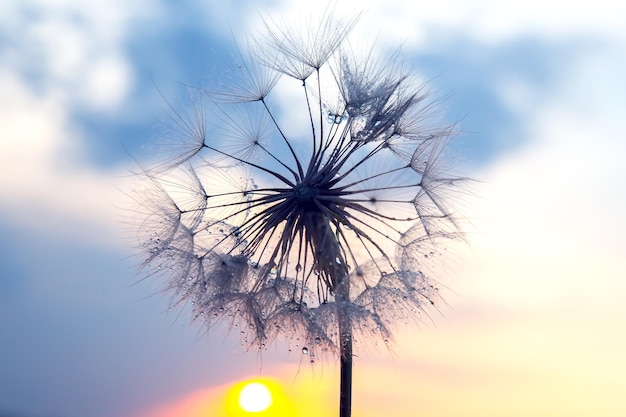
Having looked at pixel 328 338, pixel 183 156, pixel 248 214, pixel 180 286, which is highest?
pixel 183 156

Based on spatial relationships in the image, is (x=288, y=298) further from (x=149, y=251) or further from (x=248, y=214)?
(x=149, y=251)

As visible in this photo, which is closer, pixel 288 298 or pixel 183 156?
pixel 288 298

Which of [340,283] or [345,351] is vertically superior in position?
[340,283]

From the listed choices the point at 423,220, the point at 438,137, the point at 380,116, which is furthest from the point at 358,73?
the point at 423,220

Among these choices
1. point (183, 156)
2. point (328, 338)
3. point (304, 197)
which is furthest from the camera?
point (183, 156)

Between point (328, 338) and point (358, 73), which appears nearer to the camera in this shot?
point (328, 338)

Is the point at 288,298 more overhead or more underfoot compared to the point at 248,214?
more underfoot

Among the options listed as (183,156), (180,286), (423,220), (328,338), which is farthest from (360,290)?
(183,156)

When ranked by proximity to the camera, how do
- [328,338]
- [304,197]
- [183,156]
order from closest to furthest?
[328,338] → [304,197] → [183,156]

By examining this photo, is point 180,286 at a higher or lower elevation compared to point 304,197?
lower

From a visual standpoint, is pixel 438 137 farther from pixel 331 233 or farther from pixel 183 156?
pixel 183 156
